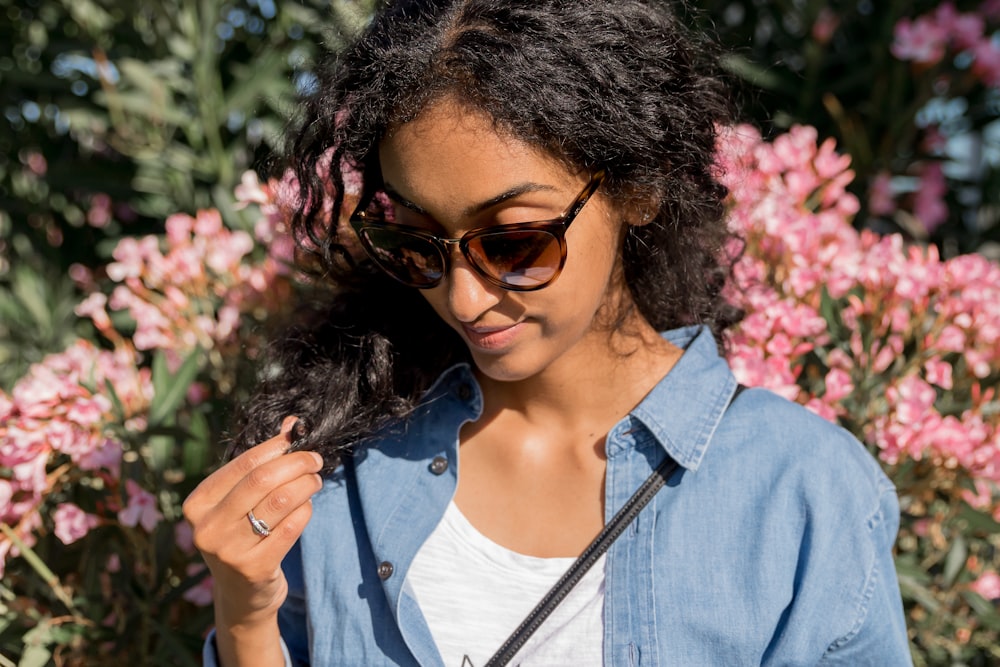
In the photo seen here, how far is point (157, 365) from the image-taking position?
203cm

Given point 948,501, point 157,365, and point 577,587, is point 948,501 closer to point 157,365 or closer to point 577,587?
point 577,587

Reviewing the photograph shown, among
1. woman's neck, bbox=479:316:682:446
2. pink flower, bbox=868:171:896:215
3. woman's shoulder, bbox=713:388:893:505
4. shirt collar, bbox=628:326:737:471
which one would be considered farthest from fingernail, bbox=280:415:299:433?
pink flower, bbox=868:171:896:215

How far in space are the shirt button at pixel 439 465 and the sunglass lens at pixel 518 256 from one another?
1.21 ft

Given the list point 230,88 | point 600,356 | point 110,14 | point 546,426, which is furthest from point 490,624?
point 110,14

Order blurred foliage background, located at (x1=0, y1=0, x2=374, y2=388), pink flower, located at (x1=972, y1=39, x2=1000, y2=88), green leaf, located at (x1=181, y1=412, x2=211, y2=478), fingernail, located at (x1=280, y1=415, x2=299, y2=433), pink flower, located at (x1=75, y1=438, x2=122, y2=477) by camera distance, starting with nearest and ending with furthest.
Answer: fingernail, located at (x1=280, y1=415, x2=299, y2=433) → pink flower, located at (x1=75, y1=438, x2=122, y2=477) → green leaf, located at (x1=181, y1=412, x2=211, y2=478) → blurred foliage background, located at (x1=0, y1=0, x2=374, y2=388) → pink flower, located at (x1=972, y1=39, x2=1000, y2=88)

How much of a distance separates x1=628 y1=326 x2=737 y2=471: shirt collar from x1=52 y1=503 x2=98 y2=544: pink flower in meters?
0.98

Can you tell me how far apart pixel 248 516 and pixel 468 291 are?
0.38 meters

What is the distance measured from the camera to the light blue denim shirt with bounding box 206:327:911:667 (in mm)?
1246

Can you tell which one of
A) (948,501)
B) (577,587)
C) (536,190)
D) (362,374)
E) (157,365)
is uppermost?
(536,190)

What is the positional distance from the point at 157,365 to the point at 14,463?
397 mm

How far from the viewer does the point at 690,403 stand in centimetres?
138


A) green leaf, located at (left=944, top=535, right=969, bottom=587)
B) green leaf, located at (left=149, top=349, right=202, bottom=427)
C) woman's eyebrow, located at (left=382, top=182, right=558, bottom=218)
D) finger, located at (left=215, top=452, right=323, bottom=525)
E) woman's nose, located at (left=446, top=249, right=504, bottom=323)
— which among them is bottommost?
green leaf, located at (left=944, top=535, right=969, bottom=587)

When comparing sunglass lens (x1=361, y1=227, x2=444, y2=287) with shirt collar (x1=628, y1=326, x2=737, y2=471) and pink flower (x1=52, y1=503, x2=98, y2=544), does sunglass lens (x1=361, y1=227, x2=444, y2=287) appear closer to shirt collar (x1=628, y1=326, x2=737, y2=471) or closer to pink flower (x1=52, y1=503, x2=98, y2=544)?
shirt collar (x1=628, y1=326, x2=737, y2=471)

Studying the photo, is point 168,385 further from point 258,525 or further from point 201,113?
point 201,113
